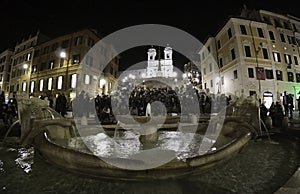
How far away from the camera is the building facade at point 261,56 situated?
25.6 metres

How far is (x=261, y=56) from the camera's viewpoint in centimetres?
2658

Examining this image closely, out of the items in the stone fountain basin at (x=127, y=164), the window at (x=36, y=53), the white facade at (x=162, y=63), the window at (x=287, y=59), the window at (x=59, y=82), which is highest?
the white facade at (x=162, y=63)

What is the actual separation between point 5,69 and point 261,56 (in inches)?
2383

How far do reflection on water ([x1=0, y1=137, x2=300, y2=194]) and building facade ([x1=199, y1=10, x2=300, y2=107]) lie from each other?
2309 centimetres

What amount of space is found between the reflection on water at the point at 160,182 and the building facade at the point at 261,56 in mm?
23094

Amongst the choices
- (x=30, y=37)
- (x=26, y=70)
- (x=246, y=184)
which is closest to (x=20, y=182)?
(x=246, y=184)

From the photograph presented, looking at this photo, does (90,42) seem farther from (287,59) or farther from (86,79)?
(287,59)

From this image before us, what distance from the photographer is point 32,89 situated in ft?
121

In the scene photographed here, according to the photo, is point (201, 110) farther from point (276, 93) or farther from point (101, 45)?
point (101, 45)

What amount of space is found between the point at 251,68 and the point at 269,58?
3.54 m

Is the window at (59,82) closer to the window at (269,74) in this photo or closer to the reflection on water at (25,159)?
the reflection on water at (25,159)

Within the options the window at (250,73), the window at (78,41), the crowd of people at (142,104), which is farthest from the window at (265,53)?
the window at (78,41)

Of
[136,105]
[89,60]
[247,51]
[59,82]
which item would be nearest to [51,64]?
[59,82]

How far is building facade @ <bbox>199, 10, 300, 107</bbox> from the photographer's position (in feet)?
84.0
